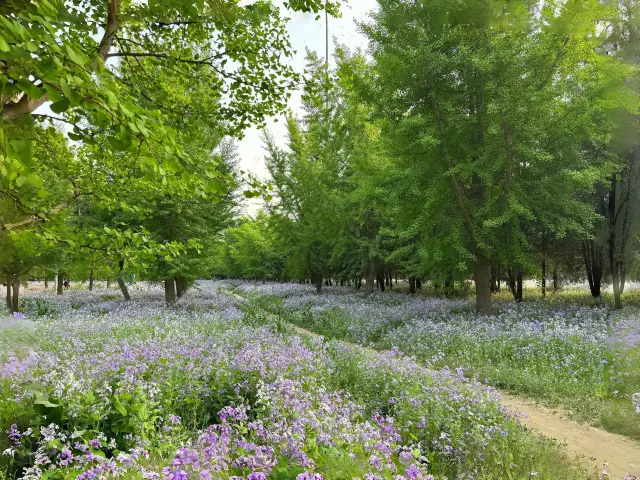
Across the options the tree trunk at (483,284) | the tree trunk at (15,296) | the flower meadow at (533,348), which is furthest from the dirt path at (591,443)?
the tree trunk at (15,296)

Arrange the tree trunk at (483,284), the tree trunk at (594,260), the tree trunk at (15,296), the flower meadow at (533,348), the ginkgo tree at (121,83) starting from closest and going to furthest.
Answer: the ginkgo tree at (121,83) < the flower meadow at (533,348) < the tree trunk at (483,284) < the tree trunk at (594,260) < the tree trunk at (15,296)

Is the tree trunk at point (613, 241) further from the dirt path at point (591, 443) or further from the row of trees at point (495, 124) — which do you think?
the dirt path at point (591, 443)

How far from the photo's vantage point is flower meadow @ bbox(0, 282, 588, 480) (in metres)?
3.74

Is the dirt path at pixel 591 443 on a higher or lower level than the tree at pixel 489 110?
lower

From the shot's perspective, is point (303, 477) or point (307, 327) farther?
point (307, 327)

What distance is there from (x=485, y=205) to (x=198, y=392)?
440 inches

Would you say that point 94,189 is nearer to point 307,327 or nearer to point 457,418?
point 457,418

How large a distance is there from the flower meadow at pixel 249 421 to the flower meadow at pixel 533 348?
5.33 feet

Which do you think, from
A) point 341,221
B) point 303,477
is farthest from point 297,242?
point 303,477

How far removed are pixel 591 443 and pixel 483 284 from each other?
10032mm

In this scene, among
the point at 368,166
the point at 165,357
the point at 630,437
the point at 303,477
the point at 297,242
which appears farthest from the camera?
the point at 297,242

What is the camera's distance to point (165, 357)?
282 inches

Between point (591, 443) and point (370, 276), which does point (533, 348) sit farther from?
point (370, 276)

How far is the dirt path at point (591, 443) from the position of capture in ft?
18.0
